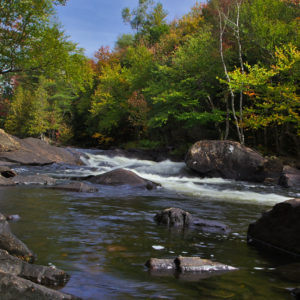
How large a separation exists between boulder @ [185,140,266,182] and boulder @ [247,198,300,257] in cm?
1208

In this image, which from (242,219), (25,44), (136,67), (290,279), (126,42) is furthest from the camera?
(126,42)

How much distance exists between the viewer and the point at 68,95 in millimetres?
47719

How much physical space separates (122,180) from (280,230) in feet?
25.2

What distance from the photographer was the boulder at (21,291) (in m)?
2.51

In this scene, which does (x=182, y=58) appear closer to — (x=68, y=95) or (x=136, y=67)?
(x=136, y=67)

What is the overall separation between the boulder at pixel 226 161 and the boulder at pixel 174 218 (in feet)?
37.2

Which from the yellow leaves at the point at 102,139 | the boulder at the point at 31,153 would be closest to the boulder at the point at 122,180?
the boulder at the point at 31,153

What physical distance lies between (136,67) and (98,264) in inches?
1300

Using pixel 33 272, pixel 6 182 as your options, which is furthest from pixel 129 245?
pixel 6 182

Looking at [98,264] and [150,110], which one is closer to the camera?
[98,264]

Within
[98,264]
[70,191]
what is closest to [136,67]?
[70,191]

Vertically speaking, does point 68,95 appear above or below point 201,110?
above

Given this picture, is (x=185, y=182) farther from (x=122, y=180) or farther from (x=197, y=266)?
(x=197, y=266)

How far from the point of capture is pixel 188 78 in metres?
23.1
